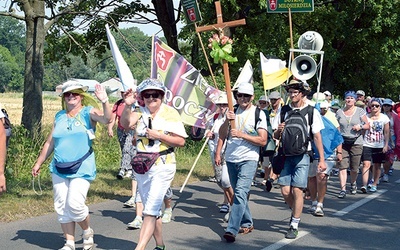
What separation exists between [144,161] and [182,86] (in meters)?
4.66

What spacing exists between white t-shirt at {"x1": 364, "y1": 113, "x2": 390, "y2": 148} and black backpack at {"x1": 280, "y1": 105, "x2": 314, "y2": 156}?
16.2 ft

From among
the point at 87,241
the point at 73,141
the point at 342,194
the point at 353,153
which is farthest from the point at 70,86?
the point at 353,153

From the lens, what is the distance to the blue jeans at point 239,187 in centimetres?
745

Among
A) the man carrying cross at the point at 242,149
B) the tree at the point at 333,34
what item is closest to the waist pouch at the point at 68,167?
the man carrying cross at the point at 242,149

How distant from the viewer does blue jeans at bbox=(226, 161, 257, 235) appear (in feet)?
24.5

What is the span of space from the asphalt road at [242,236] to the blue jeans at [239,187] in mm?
234

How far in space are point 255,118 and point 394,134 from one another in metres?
7.10

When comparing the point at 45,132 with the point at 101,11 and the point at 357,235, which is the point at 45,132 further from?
the point at 357,235

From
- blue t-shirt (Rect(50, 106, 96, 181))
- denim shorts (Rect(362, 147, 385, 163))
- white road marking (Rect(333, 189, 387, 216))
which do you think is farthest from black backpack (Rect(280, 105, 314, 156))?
denim shorts (Rect(362, 147, 385, 163))

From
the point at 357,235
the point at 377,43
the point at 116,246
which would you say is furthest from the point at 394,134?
the point at 377,43

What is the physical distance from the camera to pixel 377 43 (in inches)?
1220

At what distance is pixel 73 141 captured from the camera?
6559 mm

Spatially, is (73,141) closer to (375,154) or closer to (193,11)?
(193,11)

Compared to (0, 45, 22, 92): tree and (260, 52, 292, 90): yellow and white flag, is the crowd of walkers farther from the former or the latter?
(0, 45, 22, 92): tree
